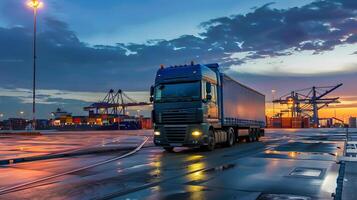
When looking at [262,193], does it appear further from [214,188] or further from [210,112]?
[210,112]

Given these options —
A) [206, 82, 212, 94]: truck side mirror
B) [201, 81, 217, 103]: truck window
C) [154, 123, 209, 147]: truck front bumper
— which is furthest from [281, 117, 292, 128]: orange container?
[154, 123, 209, 147]: truck front bumper

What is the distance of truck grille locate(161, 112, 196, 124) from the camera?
68.0 feet

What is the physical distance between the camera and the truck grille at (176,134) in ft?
68.5

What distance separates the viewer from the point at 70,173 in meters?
13.1

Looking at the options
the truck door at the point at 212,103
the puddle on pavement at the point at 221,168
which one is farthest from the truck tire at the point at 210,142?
the puddle on pavement at the point at 221,168

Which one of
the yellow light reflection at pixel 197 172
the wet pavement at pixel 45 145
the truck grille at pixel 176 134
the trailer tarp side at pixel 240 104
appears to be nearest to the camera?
the yellow light reflection at pixel 197 172

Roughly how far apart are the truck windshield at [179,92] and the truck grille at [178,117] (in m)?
0.70

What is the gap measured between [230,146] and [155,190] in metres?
16.5

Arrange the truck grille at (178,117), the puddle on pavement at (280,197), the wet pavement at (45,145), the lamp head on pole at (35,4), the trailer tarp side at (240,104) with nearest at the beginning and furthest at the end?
the puddle on pavement at (280,197)
the wet pavement at (45,145)
the truck grille at (178,117)
the trailer tarp side at (240,104)
the lamp head on pole at (35,4)

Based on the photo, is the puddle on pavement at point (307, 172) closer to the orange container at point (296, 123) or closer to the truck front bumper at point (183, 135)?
the truck front bumper at point (183, 135)

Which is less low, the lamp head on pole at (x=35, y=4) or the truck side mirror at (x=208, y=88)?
the lamp head on pole at (x=35, y=4)

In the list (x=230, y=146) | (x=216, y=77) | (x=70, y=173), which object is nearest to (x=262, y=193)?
(x=70, y=173)

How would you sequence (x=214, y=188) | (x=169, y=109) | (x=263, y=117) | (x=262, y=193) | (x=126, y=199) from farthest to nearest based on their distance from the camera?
1. (x=263, y=117)
2. (x=169, y=109)
3. (x=214, y=188)
4. (x=262, y=193)
5. (x=126, y=199)

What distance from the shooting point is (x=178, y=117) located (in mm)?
20875
